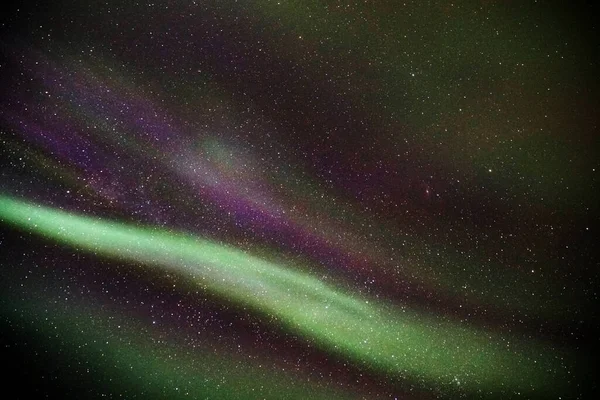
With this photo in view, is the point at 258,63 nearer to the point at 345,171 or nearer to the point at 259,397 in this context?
the point at 345,171

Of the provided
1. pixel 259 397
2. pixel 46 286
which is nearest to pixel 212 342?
pixel 259 397

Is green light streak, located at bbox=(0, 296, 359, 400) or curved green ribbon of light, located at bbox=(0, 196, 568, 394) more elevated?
curved green ribbon of light, located at bbox=(0, 196, 568, 394)

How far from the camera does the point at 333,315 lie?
50 cm

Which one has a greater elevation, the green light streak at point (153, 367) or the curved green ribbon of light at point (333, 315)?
the curved green ribbon of light at point (333, 315)

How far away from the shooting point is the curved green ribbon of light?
0.49 meters

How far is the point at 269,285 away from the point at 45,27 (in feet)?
1.31

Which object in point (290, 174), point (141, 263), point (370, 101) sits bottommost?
point (141, 263)

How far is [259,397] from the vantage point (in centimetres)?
49

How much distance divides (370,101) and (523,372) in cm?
35

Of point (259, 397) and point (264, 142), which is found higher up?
point (264, 142)

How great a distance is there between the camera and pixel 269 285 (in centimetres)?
50

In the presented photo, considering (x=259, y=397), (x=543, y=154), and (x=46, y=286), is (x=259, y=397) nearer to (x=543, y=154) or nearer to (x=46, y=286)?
(x=46, y=286)

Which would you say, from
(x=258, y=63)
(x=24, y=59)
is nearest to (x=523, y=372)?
(x=258, y=63)

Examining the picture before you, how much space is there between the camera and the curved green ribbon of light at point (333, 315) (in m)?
0.49
